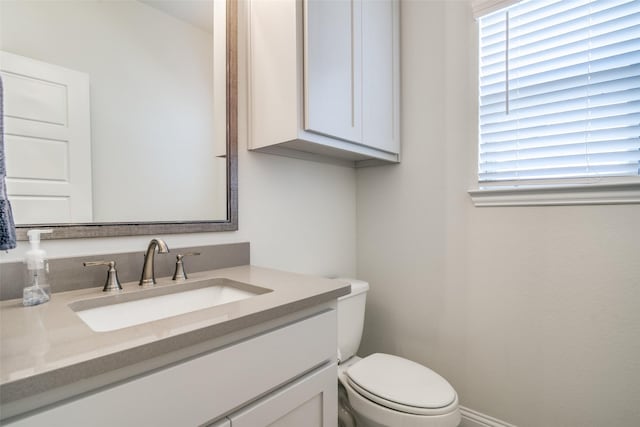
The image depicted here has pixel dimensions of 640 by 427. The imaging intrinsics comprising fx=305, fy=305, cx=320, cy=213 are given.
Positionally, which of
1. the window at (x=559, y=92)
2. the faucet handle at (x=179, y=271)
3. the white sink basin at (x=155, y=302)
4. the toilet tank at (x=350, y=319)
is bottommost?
the toilet tank at (x=350, y=319)

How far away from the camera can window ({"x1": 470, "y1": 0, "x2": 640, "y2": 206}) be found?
110 centimetres

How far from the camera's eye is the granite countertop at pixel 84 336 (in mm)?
425

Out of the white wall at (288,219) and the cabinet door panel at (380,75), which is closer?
the white wall at (288,219)

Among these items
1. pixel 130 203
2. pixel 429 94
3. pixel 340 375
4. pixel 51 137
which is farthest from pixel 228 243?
pixel 429 94

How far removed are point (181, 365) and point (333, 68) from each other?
110cm

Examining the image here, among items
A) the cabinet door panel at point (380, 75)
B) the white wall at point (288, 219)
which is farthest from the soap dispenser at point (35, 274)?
the cabinet door panel at point (380, 75)

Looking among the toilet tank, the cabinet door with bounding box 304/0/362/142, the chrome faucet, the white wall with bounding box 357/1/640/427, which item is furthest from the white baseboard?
the chrome faucet

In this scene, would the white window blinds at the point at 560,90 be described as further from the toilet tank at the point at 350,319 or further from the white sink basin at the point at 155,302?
the white sink basin at the point at 155,302

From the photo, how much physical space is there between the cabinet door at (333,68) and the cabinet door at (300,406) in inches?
32.3

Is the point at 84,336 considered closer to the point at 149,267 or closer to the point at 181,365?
the point at 181,365

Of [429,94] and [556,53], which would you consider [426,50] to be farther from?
A: [556,53]

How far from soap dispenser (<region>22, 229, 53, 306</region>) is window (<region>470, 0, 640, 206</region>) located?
158 centimetres

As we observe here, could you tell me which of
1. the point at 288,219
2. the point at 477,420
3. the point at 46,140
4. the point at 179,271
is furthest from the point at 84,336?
the point at 477,420

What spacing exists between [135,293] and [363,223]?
125 cm
